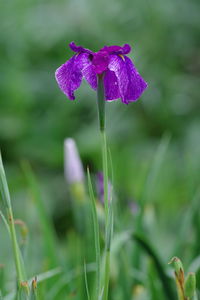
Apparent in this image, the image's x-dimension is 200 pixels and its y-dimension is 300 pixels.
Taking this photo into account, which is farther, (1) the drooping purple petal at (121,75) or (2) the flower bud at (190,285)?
(2) the flower bud at (190,285)

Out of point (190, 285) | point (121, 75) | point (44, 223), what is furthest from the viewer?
point (44, 223)

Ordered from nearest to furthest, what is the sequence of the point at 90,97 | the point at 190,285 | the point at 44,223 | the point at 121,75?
1. the point at 121,75
2. the point at 190,285
3. the point at 44,223
4. the point at 90,97

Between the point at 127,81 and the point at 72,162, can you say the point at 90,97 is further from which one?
the point at 127,81

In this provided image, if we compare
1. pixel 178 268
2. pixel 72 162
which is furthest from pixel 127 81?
pixel 72 162

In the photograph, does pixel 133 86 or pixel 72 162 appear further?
pixel 72 162

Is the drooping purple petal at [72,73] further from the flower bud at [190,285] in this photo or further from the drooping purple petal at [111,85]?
the flower bud at [190,285]

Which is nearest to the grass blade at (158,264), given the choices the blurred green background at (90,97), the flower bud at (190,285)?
the flower bud at (190,285)
